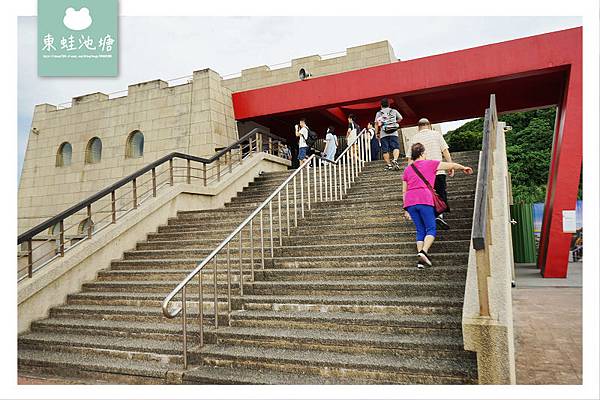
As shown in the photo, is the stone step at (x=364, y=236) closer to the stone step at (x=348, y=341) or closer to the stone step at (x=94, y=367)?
the stone step at (x=348, y=341)

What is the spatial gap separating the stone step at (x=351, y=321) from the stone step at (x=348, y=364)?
0.35m

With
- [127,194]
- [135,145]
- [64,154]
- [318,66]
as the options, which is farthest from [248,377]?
[318,66]

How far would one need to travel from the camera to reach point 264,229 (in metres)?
6.89

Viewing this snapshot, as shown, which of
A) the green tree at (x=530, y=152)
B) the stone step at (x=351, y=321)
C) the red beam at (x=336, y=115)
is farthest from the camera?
the green tree at (x=530, y=152)

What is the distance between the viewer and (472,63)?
36.0 ft

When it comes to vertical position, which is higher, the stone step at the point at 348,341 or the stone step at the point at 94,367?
the stone step at the point at 348,341

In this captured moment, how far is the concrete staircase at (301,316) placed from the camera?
3812mm

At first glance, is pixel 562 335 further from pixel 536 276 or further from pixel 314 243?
pixel 536 276

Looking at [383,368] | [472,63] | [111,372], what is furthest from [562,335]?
[472,63]

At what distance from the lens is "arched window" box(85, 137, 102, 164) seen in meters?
14.0

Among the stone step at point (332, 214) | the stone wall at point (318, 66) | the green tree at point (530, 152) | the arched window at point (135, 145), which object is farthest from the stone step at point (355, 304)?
the green tree at point (530, 152)

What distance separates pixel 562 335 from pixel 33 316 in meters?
6.17

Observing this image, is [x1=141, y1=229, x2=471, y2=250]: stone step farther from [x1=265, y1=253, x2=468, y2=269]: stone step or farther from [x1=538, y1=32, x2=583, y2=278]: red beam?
[x1=538, y1=32, x2=583, y2=278]: red beam

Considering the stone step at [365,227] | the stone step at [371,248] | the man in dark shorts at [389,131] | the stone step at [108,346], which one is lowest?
the stone step at [108,346]
